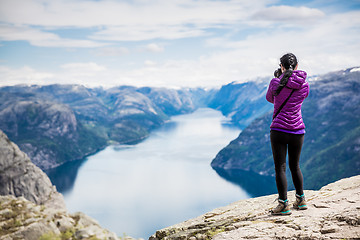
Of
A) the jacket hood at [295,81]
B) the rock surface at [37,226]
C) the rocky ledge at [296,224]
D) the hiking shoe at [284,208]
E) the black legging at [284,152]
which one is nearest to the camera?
the rocky ledge at [296,224]

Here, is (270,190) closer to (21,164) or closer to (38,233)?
(21,164)

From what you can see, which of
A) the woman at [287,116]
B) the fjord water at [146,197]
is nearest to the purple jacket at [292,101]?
the woman at [287,116]

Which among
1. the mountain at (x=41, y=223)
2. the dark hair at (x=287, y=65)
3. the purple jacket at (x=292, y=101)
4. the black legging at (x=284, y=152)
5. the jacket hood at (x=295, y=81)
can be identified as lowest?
the mountain at (x=41, y=223)

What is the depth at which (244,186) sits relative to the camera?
196 metres

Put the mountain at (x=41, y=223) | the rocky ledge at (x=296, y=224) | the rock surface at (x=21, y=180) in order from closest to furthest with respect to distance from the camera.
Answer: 1. the rocky ledge at (x=296, y=224)
2. the mountain at (x=41, y=223)
3. the rock surface at (x=21, y=180)

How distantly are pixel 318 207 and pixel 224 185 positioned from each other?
18586 cm

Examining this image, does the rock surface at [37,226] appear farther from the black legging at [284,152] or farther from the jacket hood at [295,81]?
the jacket hood at [295,81]

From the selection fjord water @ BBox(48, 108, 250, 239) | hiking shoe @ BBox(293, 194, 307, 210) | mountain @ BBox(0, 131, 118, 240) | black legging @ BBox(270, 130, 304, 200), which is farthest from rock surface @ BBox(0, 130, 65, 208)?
black legging @ BBox(270, 130, 304, 200)

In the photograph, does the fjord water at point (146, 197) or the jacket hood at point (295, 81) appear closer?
the jacket hood at point (295, 81)

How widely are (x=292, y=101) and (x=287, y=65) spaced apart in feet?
3.63

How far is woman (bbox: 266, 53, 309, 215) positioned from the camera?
8.27 metres

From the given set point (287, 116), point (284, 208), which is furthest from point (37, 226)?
point (287, 116)

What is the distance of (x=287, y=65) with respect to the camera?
857 cm

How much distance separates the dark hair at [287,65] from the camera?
27.1 ft
